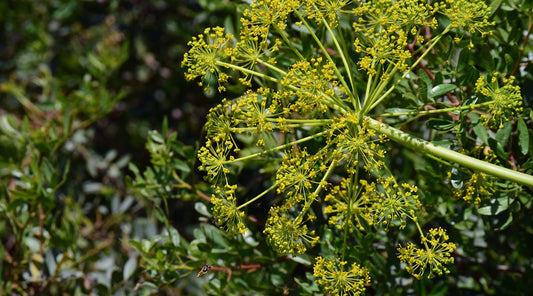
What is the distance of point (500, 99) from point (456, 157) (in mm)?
224

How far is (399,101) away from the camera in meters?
1.85

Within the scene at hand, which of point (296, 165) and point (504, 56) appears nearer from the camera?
point (296, 165)

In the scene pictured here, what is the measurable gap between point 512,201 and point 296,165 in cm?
78

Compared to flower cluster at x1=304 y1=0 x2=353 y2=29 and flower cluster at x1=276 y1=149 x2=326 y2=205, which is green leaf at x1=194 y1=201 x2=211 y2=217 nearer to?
flower cluster at x1=276 y1=149 x2=326 y2=205

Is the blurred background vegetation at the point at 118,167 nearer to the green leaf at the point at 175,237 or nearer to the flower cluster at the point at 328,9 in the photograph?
the green leaf at the point at 175,237

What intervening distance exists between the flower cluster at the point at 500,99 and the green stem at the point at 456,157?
145 mm

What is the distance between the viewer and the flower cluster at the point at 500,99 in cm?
147

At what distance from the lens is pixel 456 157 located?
4.84 ft

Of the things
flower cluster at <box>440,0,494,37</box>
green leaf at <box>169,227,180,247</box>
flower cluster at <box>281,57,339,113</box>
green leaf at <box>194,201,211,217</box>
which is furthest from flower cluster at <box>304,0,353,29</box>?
green leaf at <box>169,227,180,247</box>

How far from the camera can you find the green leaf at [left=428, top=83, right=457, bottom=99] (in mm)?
1609

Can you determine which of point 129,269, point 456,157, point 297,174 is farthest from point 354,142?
point 129,269

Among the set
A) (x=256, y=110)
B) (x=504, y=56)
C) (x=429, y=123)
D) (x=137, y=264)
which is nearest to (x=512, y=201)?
(x=429, y=123)

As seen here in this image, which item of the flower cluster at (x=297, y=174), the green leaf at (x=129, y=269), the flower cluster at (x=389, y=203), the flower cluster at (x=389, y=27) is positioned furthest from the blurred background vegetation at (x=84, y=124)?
the flower cluster at (x=389, y=203)

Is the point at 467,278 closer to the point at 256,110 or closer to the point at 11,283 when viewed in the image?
the point at 256,110
